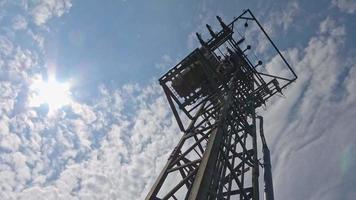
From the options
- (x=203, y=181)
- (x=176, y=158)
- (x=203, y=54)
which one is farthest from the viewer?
(x=203, y=54)

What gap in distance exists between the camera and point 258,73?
15477 mm

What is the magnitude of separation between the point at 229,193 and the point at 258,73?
7484mm

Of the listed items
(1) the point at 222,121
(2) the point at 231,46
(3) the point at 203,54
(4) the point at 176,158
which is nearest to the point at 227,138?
(1) the point at 222,121

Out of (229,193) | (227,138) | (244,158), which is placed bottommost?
(229,193)

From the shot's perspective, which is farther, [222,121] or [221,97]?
[221,97]

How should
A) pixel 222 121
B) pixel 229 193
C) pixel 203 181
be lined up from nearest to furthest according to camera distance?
1. pixel 203 181
2. pixel 229 193
3. pixel 222 121

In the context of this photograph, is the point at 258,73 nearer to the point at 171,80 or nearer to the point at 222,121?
the point at 171,80

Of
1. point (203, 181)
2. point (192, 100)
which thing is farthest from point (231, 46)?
point (203, 181)

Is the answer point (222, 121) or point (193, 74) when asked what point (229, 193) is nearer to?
point (222, 121)

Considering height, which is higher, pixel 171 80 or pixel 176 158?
pixel 171 80

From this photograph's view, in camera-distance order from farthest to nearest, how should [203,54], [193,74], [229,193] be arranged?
[193,74] → [203,54] → [229,193]

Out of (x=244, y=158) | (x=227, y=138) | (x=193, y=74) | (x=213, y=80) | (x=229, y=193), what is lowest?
(x=229, y=193)

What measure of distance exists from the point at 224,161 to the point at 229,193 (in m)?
0.86

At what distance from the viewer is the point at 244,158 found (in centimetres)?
1115
